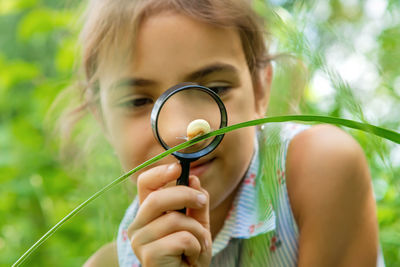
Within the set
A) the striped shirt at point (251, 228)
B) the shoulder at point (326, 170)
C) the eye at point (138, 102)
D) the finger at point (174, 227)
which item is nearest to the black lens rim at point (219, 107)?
the finger at point (174, 227)

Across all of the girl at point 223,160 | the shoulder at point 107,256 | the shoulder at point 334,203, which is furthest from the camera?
the shoulder at point 334,203

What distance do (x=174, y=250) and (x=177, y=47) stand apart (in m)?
0.42

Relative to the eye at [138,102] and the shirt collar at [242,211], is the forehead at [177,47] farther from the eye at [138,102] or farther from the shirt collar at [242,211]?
the shirt collar at [242,211]

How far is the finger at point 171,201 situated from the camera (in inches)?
28.6

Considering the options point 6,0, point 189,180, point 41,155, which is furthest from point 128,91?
point 6,0

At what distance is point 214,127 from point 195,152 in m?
0.05

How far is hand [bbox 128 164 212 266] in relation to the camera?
0.73 meters

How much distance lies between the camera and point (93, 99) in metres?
1.31

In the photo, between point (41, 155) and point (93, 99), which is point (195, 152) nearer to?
point (93, 99)

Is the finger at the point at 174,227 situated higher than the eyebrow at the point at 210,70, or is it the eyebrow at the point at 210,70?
the eyebrow at the point at 210,70

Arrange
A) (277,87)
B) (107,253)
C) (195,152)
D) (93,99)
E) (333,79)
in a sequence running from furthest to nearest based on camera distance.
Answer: (93,99) → (277,87) → (107,253) → (195,152) → (333,79)

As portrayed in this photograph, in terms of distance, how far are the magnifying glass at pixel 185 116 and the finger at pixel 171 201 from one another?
18 mm

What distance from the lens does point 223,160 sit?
100cm

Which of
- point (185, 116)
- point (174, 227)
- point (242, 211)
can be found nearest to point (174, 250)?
point (174, 227)
